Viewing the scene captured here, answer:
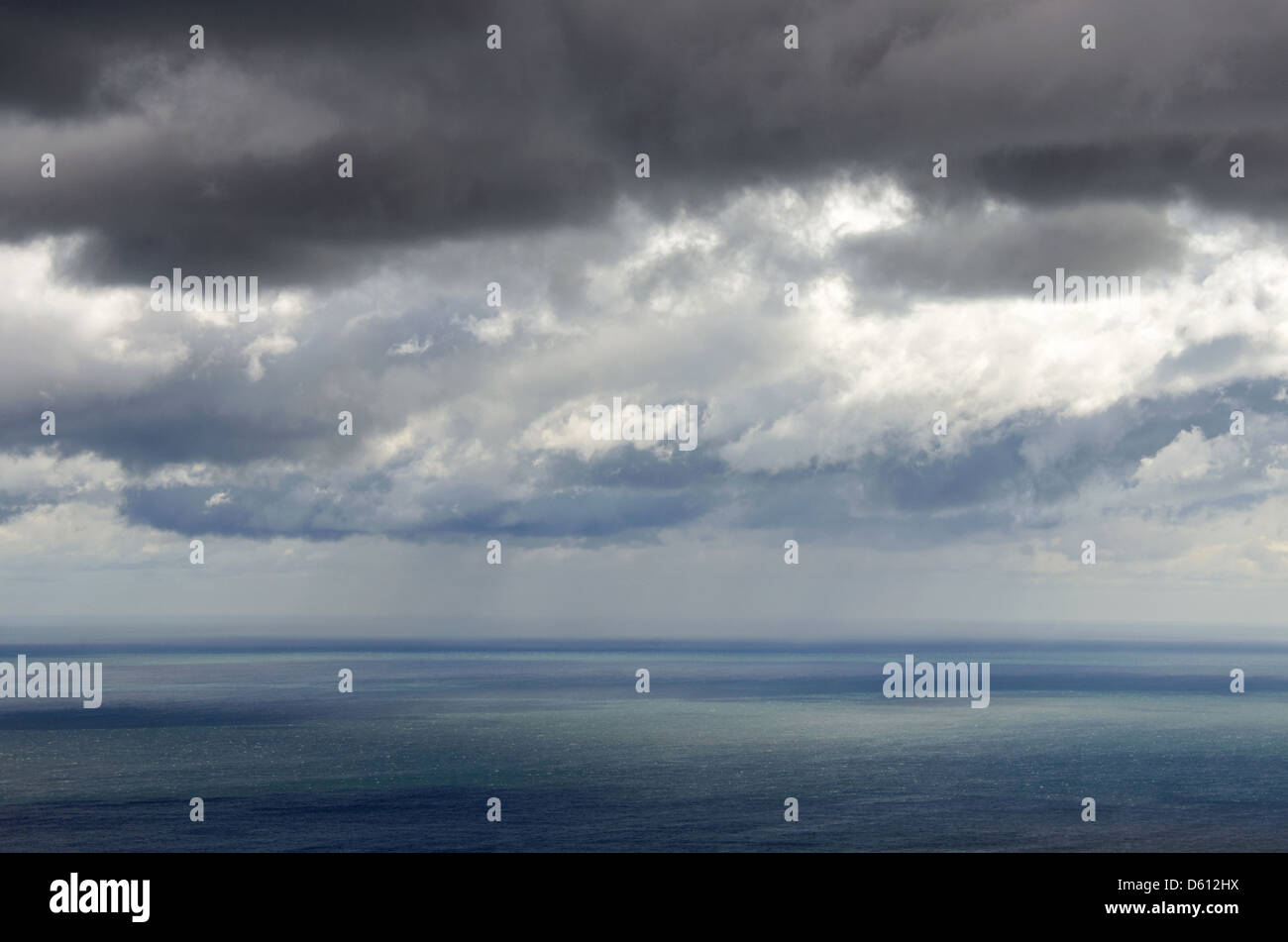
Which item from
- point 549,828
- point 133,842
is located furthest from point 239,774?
point 549,828

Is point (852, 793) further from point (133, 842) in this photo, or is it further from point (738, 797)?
point (133, 842)
